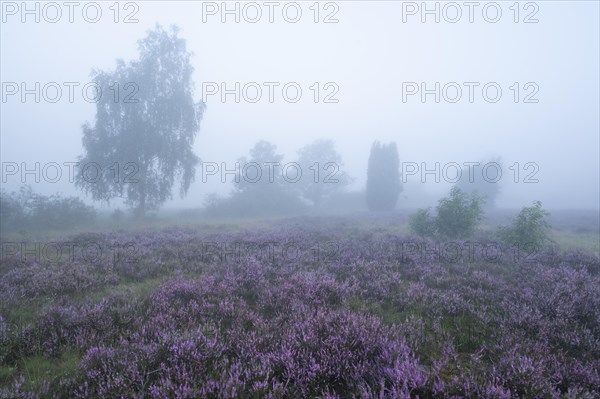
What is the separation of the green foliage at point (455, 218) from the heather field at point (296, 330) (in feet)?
16.4

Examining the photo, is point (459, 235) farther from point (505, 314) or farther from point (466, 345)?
point (466, 345)

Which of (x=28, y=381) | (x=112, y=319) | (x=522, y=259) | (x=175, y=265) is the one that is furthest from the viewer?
(x=522, y=259)

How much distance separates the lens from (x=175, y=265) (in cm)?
791

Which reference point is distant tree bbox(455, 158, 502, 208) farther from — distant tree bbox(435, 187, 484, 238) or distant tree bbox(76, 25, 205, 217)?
distant tree bbox(76, 25, 205, 217)

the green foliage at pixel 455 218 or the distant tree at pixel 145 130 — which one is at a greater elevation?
the distant tree at pixel 145 130

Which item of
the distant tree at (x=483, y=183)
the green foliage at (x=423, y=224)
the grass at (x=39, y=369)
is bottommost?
the grass at (x=39, y=369)

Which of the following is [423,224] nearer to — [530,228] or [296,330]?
[530,228]

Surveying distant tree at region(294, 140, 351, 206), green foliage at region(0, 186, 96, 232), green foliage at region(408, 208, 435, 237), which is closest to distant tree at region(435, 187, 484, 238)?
green foliage at region(408, 208, 435, 237)

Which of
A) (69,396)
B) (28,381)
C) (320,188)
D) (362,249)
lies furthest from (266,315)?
(320,188)

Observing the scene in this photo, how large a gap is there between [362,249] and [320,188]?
4082 cm

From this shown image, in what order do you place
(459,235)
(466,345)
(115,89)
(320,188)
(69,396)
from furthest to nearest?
1. (320,188)
2. (115,89)
3. (459,235)
4. (466,345)
5. (69,396)

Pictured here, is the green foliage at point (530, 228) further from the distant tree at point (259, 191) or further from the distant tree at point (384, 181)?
the distant tree at point (384, 181)

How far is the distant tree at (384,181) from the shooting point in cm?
4512

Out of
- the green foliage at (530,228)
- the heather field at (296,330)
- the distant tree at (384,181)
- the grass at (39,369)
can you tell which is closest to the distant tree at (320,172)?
the distant tree at (384,181)
